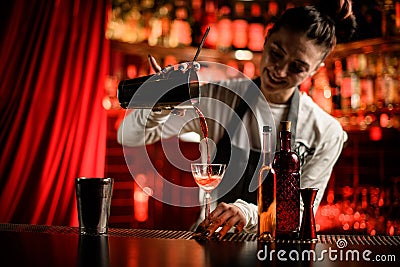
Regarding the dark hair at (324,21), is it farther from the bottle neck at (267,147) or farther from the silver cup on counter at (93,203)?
the silver cup on counter at (93,203)

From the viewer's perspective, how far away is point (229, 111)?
2135 mm

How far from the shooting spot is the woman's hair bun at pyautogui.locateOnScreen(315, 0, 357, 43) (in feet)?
6.13

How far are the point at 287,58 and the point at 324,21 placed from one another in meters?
0.18

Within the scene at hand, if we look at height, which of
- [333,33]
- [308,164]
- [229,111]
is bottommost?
[308,164]

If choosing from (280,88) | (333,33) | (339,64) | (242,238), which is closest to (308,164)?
(280,88)

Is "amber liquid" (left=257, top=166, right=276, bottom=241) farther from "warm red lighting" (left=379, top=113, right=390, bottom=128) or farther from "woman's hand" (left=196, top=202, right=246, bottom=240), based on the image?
"warm red lighting" (left=379, top=113, right=390, bottom=128)

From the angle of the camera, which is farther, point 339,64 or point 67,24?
point 339,64

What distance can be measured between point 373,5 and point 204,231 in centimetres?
365

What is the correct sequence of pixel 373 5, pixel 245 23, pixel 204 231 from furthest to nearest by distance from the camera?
pixel 245 23, pixel 373 5, pixel 204 231

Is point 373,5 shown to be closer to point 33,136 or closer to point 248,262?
point 33,136

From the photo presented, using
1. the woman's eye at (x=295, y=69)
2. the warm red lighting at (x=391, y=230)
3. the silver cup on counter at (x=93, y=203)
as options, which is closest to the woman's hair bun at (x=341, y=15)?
the woman's eye at (x=295, y=69)

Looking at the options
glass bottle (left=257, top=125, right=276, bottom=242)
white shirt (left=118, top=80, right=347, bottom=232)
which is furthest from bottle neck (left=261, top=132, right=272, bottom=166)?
white shirt (left=118, top=80, right=347, bottom=232)

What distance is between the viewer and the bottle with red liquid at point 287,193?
1.31 m

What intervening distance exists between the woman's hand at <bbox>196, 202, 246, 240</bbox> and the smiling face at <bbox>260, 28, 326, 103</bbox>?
2.63 ft
